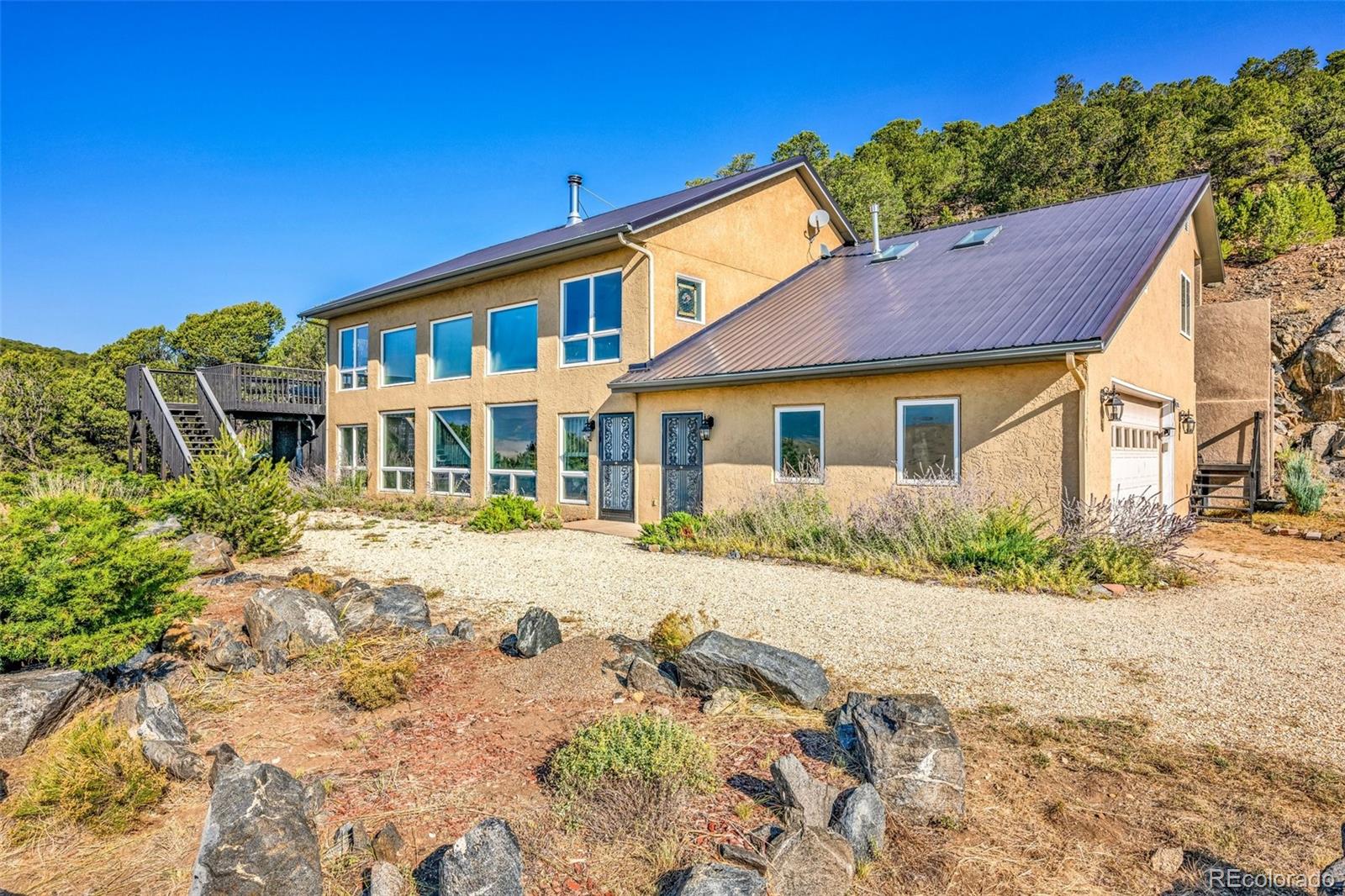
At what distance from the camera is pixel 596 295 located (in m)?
14.4

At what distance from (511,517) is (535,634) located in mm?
8085

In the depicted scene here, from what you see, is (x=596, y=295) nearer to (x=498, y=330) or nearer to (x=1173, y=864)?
(x=498, y=330)

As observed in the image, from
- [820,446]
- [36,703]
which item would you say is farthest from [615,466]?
[36,703]

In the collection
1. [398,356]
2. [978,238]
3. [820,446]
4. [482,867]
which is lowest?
[482,867]

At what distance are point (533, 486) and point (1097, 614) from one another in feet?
36.9

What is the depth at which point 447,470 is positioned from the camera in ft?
56.2

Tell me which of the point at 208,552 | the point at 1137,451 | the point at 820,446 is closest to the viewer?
the point at 208,552

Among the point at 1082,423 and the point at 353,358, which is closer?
the point at 1082,423

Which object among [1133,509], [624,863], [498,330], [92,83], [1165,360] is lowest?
[624,863]

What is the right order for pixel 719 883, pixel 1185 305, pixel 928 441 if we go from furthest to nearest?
pixel 1185 305 < pixel 928 441 < pixel 719 883

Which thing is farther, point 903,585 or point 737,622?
point 903,585

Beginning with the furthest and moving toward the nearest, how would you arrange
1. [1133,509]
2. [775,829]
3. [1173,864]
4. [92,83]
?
1. [92,83]
2. [1133,509]
3. [775,829]
4. [1173,864]

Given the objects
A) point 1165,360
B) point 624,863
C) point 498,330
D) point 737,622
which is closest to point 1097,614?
point 737,622

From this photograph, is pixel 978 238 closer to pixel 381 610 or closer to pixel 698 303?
pixel 698 303
